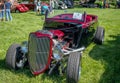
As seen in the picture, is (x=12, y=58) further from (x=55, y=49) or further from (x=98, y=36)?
(x=98, y=36)

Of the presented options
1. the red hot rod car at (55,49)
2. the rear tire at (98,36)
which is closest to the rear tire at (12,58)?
the red hot rod car at (55,49)

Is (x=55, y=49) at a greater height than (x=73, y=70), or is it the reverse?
(x=55, y=49)

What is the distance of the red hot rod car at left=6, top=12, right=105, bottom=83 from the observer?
5520 mm

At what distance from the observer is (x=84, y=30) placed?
7188mm

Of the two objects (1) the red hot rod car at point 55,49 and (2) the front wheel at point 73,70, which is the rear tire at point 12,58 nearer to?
(1) the red hot rod car at point 55,49

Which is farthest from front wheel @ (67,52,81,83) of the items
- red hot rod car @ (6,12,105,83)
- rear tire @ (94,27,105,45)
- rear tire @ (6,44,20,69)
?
rear tire @ (94,27,105,45)

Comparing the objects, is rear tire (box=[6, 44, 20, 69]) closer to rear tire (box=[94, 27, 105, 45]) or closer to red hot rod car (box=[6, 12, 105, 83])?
red hot rod car (box=[6, 12, 105, 83])

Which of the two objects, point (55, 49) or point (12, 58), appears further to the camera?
point (12, 58)

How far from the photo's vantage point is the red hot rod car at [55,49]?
552 centimetres

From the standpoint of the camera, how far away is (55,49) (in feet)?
19.1

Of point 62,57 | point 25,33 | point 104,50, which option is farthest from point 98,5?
point 62,57

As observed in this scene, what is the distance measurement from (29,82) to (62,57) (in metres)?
0.91

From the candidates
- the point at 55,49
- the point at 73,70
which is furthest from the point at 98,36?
the point at 73,70

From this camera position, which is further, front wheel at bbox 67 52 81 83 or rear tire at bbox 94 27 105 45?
rear tire at bbox 94 27 105 45
